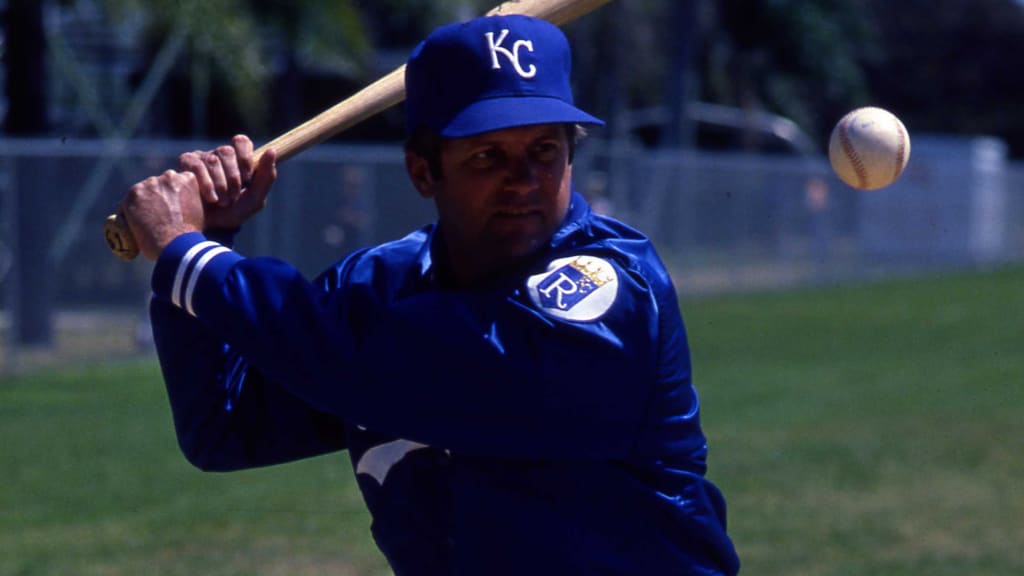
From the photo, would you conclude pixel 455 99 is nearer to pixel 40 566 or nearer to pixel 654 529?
pixel 654 529

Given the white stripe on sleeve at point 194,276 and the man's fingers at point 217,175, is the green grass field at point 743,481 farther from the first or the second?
the white stripe on sleeve at point 194,276

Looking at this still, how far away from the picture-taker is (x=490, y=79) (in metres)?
2.62

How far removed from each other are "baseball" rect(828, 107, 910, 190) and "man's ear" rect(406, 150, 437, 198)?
1.02 meters

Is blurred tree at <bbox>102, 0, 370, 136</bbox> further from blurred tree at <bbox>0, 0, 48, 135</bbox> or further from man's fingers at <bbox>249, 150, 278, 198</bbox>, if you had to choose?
man's fingers at <bbox>249, 150, 278, 198</bbox>

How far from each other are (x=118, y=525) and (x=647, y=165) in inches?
712

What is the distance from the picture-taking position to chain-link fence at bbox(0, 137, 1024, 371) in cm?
1552

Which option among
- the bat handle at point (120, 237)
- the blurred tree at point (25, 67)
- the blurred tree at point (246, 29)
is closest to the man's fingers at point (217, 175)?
the bat handle at point (120, 237)

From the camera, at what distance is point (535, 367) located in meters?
2.52

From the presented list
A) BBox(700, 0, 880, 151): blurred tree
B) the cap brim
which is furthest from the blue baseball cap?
BBox(700, 0, 880, 151): blurred tree

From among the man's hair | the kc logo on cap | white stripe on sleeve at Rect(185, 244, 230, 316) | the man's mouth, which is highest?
the kc logo on cap

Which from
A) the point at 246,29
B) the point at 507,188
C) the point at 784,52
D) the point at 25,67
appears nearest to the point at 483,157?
the point at 507,188

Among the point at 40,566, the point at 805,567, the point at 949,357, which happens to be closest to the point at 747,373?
the point at 949,357

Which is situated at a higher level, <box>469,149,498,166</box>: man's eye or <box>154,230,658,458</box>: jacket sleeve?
<box>469,149,498,166</box>: man's eye

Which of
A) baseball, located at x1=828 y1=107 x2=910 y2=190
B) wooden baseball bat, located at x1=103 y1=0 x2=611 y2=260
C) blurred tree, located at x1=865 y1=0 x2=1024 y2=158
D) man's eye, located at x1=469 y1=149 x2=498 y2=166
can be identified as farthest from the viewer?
blurred tree, located at x1=865 y1=0 x2=1024 y2=158
